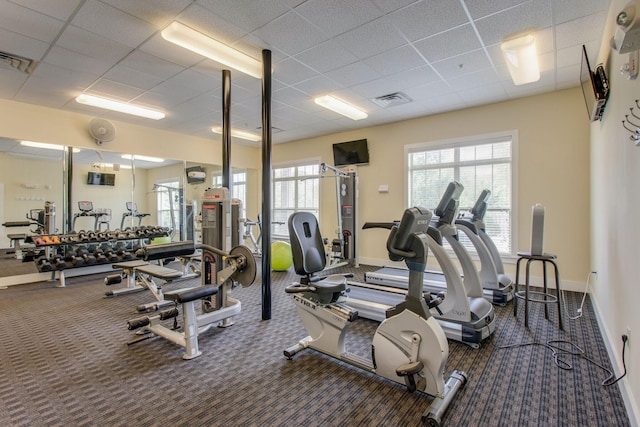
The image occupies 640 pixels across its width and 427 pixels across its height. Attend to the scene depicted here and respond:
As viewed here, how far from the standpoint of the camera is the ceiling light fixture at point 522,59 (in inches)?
127

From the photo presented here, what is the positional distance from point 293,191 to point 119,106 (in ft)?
13.5

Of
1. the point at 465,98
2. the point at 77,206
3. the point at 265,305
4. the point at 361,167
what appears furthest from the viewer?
→ the point at 361,167

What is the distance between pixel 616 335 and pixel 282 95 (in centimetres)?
462

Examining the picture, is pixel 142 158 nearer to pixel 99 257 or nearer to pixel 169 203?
pixel 169 203

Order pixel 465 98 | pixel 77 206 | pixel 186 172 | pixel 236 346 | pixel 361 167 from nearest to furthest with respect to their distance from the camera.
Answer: pixel 236 346
pixel 465 98
pixel 77 206
pixel 361 167
pixel 186 172

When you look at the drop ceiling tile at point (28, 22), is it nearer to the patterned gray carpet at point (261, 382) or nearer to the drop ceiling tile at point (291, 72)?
the drop ceiling tile at point (291, 72)

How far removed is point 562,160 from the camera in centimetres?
450

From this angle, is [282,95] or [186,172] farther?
[186,172]

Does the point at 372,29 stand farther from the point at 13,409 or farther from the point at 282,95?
the point at 13,409

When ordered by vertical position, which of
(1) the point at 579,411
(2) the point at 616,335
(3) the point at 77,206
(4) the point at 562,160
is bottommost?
(1) the point at 579,411

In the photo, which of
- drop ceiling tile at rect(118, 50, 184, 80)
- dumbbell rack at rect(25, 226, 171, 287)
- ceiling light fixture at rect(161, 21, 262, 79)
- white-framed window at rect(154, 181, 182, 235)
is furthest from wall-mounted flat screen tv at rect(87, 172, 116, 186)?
ceiling light fixture at rect(161, 21, 262, 79)

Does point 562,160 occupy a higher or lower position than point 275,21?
lower

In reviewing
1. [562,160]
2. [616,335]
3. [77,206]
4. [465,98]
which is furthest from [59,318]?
[562,160]

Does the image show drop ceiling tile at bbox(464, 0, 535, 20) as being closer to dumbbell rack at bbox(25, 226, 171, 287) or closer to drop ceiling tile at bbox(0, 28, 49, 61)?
drop ceiling tile at bbox(0, 28, 49, 61)
